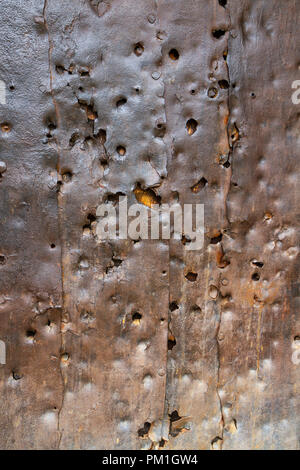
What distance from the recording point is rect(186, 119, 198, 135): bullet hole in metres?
0.71

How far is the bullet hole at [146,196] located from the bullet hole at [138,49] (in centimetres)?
28

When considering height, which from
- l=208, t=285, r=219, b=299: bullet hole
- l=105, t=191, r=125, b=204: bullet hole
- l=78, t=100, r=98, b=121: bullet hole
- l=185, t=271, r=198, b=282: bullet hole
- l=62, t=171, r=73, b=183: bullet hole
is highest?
l=78, t=100, r=98, b=121: bullet hole

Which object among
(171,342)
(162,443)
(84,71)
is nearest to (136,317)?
(171,342)

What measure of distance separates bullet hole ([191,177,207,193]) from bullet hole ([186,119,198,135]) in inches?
4.2

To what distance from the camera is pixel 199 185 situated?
0.73 m

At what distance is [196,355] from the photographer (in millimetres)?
757

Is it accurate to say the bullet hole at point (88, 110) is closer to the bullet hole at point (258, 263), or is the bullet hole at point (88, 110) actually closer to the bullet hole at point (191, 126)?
the bullet hole at point (191, 126)

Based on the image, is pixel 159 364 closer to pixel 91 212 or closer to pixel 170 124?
pixel 91 212

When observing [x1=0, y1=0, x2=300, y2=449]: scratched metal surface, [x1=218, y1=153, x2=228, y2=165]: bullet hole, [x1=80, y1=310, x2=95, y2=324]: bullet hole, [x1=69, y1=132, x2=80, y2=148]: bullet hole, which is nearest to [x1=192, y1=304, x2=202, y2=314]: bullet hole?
[x1=0, y1=0, x2=300, y2=449]: scratched metal surface

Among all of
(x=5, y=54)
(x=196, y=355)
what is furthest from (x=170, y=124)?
(x=196, y=355)

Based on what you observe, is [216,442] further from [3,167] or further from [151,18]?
[151,18]

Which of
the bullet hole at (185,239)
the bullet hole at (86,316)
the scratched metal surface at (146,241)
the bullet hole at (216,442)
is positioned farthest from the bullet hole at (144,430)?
the bullet hole at (185,239)

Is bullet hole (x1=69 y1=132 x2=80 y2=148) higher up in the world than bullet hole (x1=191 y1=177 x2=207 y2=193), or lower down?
higher up

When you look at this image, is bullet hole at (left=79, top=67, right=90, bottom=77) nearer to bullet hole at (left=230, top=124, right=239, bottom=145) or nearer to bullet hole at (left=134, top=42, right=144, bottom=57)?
bullet hole at (left=134, top=42, right=144, bottom=57)
